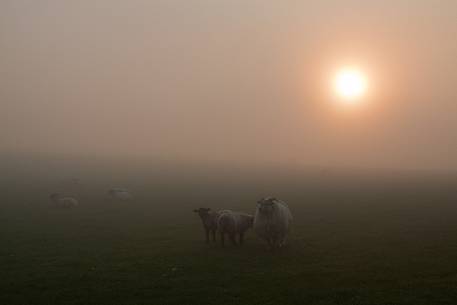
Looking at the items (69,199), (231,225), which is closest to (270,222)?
(231,225)

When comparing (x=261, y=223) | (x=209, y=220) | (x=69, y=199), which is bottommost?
(x=69, y=199)

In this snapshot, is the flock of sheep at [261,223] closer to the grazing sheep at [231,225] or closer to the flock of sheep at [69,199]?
the grazing sheep at [231,225]

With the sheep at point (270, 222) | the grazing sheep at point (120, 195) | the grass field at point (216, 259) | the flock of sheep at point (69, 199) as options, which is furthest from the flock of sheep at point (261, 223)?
the grazing sheep at point (120, 195)

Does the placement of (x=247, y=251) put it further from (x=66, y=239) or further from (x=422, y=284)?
(x=66, y=239)

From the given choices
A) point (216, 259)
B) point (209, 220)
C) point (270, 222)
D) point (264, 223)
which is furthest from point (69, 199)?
point (216, 259)

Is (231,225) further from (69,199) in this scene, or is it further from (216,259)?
(69,199)

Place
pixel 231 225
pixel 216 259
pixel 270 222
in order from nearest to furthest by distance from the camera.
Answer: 1. pixel 216 259
2. pixel 270 222
3. pixel 231 225

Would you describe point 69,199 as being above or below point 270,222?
below

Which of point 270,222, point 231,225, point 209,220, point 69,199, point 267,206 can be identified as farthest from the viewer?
point 69,199

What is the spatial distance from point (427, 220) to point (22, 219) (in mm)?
29855

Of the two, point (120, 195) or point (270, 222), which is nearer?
point (270, 222)

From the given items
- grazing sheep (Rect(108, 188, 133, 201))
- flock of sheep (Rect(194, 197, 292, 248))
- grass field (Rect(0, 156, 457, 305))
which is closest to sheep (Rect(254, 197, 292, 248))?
flock of sheep (Rect(194, 197, 292, 248))

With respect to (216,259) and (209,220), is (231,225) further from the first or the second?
(216,259)

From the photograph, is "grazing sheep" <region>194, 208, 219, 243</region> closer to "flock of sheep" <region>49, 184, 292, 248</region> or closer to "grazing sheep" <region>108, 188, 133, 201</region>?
"flock of sheep" <region>49, 184, 292, 248</region>
